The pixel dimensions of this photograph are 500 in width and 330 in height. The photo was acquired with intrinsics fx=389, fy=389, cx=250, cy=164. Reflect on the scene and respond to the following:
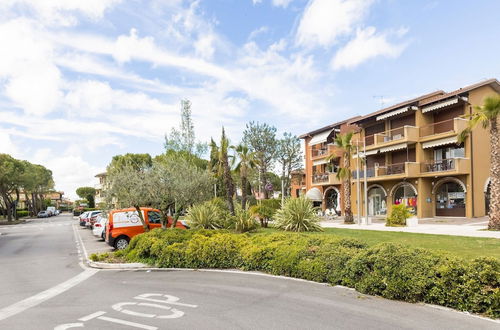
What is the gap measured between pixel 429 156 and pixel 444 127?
2510 millimetres

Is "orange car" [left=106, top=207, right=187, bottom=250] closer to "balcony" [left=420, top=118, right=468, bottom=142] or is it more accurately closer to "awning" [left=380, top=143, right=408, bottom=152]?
"balcony" [left=420, top=118, right=468, bottom=142]

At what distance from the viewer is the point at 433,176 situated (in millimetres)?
28688

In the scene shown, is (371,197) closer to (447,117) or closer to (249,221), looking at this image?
(447,117)

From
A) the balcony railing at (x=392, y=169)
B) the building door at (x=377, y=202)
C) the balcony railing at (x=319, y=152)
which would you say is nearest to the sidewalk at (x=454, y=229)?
the balcony railing at (x=392, y=169)

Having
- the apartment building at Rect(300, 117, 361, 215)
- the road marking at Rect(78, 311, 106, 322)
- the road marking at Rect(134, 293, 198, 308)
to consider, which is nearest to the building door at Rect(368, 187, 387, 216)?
the apartment building at Rect(300, 117, 361, 215)

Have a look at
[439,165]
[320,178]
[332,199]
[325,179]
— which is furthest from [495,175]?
[332,199]

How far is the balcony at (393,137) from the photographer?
29478 millimetres

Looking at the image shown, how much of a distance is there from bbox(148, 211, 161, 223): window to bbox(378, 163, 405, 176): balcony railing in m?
20.9

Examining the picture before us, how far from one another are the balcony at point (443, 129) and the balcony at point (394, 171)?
233cm

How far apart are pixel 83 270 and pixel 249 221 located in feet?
25.4

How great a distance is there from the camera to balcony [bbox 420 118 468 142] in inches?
1035

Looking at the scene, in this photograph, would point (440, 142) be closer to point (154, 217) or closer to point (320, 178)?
point (320, 178)

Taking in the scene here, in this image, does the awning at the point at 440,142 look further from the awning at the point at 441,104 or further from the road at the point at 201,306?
the road at the point at 201,306

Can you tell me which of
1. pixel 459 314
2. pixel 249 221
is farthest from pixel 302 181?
pixel 459 314
